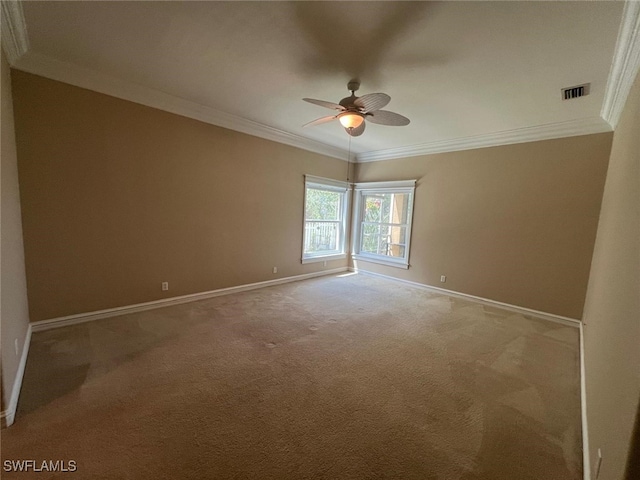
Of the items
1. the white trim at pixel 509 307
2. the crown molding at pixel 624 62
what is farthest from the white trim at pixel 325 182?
the crown molding at pixel 624 62

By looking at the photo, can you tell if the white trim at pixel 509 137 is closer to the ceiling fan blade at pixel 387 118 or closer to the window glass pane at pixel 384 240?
the window glass pane at pixel 384 240

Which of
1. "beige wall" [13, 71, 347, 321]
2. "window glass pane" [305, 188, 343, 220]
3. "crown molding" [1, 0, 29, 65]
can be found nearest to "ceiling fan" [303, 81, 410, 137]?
"beige wall" [13, 71, 347, 321]

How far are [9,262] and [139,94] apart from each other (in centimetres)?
219

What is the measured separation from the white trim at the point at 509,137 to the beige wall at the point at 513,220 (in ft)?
0.26

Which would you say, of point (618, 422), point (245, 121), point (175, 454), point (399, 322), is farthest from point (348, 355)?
point (245, 121)

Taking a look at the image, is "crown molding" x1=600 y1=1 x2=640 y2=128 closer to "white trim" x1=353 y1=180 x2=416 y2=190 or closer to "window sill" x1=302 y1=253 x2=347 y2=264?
"white trim" x1=353 y1=180 x2=416 y2=190

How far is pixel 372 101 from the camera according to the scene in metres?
2.30

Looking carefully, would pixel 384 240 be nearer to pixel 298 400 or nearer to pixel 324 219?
pixel 324 219

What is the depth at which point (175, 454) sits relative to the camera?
1435 millimetres

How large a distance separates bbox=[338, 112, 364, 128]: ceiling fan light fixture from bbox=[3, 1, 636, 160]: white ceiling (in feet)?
1.19

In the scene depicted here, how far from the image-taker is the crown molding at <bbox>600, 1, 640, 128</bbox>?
5.32 ft

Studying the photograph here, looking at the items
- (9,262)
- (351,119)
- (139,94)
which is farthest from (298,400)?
(139,94)

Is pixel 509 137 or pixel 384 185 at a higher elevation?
pixel 509 137

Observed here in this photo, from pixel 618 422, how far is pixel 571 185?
3454 mm
